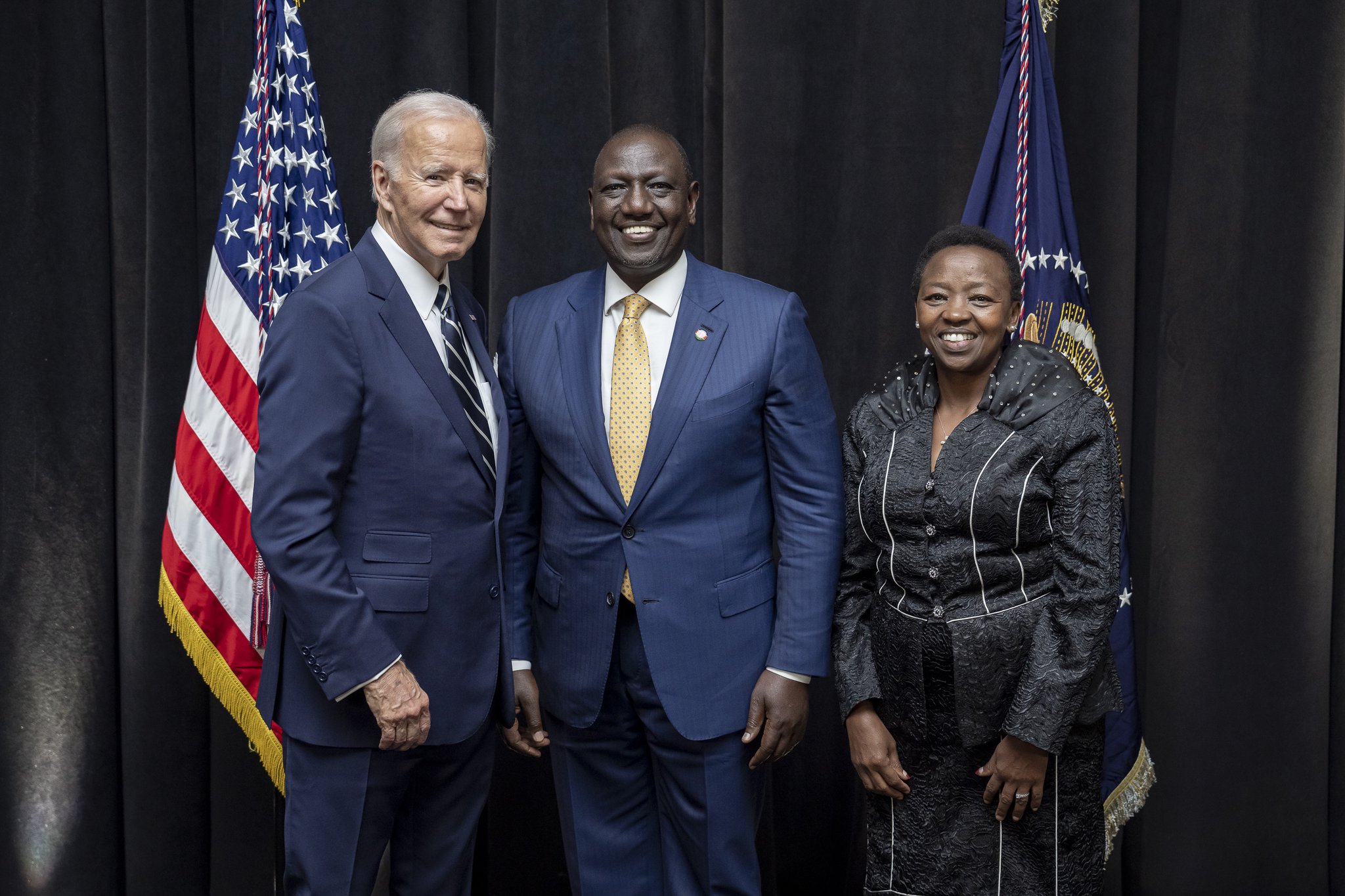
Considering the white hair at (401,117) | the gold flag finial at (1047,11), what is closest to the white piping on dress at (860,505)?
the white hair at (401,117)

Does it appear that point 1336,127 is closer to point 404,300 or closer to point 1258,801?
point 1258,801

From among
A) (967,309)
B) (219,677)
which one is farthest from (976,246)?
(219,677)

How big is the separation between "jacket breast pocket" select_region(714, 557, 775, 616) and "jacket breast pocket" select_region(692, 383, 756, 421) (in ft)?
0.92

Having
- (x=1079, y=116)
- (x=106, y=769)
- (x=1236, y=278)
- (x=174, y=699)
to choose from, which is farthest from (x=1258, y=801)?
(x=106, y=769)

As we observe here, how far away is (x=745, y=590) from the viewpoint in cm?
188

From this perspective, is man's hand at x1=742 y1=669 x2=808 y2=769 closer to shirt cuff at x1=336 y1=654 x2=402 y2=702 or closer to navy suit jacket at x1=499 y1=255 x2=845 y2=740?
navy suit jacket at x1=499 y1=255 x2=845 y2=740

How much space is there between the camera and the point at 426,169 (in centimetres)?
172

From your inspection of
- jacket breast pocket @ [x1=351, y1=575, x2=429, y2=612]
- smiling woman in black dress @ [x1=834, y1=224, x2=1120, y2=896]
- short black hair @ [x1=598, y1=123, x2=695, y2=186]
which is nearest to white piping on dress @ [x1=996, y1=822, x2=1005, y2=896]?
smiling woman in black dress @ [x1=834, y1=224, x2=1120, y2=896]

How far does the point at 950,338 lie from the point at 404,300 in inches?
34.0

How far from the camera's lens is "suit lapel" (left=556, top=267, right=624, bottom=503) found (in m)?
1.84

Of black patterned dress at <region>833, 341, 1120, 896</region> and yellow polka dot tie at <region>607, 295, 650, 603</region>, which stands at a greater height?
yellow polka dot tie at <region>607, 295, 650, 603</region>

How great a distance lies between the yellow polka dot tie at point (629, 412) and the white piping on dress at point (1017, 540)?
0.61 metres

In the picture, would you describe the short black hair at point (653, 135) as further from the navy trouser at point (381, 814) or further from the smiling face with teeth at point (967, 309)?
the navy trouser at point (381, 814)

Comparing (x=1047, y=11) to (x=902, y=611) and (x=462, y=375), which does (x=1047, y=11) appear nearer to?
(x=902, y=611)
